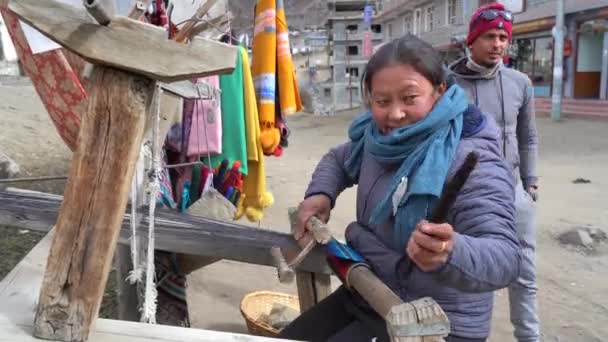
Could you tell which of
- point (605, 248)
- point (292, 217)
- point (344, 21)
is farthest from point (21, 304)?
A: point (344, 21)

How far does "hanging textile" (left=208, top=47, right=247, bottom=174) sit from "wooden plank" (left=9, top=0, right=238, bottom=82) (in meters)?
1.75

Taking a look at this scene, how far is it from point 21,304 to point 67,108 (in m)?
1.31

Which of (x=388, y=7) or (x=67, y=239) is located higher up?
(x=388, y=7)

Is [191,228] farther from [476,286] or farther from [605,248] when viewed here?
[605,248]

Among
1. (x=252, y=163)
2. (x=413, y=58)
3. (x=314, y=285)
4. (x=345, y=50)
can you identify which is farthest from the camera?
(x=345, y=50)

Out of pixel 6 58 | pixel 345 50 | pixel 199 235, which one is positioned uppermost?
pixel 6 58

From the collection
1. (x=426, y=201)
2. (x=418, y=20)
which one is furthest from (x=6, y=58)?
(x=426, y=201)

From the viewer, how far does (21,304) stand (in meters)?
1.49

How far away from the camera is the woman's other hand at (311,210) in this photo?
5.93 feet

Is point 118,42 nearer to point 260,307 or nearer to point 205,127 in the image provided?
point 205,127

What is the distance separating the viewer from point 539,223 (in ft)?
19.1

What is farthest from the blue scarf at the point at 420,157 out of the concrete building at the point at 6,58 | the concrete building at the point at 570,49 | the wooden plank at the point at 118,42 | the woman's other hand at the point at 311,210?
the concrete building at the point at 6,58

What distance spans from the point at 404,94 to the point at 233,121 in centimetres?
172

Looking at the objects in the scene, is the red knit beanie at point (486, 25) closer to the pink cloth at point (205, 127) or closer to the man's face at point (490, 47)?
the man's face at point (490, 47)
